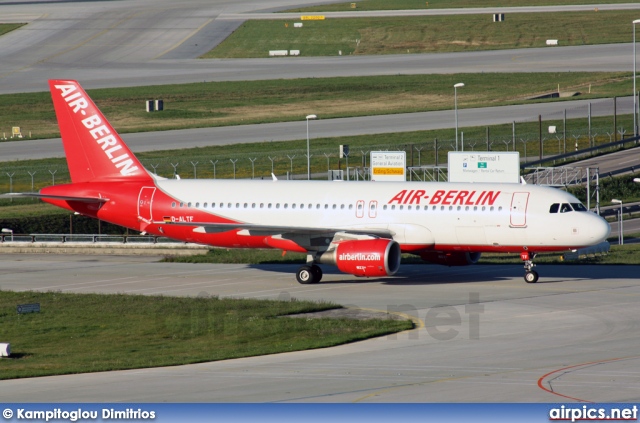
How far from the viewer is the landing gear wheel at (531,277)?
47.1m

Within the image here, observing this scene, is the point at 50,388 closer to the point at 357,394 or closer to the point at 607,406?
the point at 357,394

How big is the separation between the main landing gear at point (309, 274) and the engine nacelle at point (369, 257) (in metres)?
2.41

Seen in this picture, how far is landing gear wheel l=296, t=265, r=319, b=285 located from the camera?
49.1 meters

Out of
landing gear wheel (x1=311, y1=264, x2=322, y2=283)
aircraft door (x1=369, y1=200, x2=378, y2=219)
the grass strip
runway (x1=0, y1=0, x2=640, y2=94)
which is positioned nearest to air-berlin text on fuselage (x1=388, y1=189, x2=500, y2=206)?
aircraft door (x1=369, y1=200, x2=378, y2=219)

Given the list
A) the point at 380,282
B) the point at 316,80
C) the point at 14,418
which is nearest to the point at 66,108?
the point at 380,282

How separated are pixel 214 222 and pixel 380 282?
8.64 metres

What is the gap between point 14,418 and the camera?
765 inches

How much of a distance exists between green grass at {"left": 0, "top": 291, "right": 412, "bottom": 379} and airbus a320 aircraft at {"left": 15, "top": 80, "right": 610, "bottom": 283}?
251 inches

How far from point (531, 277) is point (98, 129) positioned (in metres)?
22.9

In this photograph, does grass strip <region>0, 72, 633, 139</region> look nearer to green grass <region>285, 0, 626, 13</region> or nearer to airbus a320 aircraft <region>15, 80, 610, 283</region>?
green grass <region>285, 0, 626, 13</region>

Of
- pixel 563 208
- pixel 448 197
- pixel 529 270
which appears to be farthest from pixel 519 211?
pixel 448 197

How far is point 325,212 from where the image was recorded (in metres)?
49.6

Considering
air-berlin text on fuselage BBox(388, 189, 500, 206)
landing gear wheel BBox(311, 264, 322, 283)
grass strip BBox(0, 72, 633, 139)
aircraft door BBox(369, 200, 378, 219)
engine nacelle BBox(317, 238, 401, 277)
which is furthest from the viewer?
grass strip BBox(0, 72, 633, 139)

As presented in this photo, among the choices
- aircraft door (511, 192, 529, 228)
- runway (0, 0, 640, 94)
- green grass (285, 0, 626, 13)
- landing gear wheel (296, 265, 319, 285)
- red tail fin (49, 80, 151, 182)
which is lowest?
landing gear wheel (296, 265, 319, 285)
